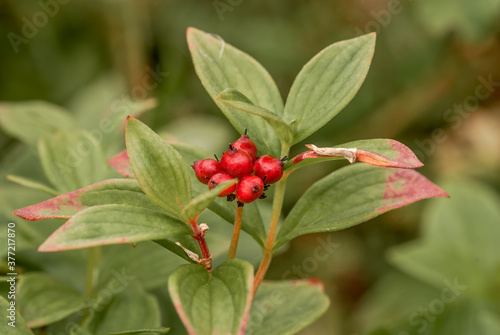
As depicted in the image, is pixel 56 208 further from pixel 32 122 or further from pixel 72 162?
pixel 32 122

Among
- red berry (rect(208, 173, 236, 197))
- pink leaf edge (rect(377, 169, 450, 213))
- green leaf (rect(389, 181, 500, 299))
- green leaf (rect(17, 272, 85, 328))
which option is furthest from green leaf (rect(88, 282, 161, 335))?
green leaf (rect(389, 181, 500, 299))

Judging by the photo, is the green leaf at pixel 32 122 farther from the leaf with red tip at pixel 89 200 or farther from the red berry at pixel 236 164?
the red berry at pixel 236 164

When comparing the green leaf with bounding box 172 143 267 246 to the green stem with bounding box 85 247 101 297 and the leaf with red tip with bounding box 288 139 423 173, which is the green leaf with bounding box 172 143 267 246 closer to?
the leaf with red tip with bounding box 288 139 423 173

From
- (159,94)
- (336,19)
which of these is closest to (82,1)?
(159,94)

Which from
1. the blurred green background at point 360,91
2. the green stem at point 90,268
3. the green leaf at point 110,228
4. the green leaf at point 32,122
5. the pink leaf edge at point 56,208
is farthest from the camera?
the blurred green background at point 360,91

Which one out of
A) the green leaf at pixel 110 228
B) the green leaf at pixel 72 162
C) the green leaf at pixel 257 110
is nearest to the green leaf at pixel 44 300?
the green leaf at pixel 72 162

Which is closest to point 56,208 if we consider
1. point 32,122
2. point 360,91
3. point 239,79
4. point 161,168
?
point 161,168
